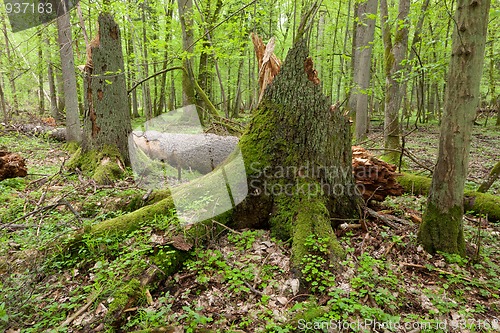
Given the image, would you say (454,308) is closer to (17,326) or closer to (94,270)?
(94,270)

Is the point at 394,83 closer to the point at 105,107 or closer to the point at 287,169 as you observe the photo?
the point at 287,169

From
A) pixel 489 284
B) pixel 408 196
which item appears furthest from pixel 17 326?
pixel 408 196

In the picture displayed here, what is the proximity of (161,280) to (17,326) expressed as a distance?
1.23 meters

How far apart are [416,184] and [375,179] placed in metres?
1.61

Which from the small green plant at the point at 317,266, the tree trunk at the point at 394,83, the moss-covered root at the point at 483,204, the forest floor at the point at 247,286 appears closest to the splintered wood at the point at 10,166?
the forest floor at the point at 247,286

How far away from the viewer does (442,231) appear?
10.4 feet

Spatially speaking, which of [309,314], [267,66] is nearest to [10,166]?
[267,66]

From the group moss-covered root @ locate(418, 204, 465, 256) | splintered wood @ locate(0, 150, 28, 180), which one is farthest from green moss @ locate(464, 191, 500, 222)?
splintered wood @ locate(0, 150, 28, 180)

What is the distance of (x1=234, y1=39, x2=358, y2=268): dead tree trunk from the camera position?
352cm

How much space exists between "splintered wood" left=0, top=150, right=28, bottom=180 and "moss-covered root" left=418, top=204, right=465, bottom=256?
24.1 feet

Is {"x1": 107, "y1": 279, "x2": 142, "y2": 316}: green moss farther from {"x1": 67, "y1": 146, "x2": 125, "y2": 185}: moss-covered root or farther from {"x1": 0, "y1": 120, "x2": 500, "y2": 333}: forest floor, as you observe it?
{"x1": 67, "y1": 146, "x2": 125, "y2": 185}: moss-covered root

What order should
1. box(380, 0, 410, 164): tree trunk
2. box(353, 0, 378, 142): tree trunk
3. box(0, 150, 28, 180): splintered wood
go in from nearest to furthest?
box(0, 150, 28, 180): splintered wood → box(380, 0, 410, 164): tree trunk → box(353, 0, 378, 142): tree trunk

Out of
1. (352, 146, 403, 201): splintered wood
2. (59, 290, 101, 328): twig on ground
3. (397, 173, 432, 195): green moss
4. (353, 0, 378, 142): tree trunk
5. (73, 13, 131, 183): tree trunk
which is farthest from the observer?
(353, 0, 378, 142): tree trunk

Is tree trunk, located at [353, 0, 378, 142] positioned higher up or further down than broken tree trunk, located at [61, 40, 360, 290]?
higher up
